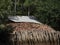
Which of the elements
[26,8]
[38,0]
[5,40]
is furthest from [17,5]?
[5,40]

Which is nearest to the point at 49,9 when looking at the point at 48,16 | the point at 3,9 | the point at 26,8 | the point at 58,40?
the point at 48,16

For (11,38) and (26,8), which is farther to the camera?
(26,8)

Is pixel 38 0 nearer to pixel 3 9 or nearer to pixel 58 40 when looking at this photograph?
pixel 3 9

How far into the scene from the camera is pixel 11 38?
9.58 meters

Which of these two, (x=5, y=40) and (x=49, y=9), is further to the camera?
(x=49, y=9)

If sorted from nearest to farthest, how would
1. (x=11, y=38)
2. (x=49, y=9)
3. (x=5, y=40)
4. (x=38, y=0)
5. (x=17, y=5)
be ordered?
(x=11, y=38) → (x=5, y=40) → (x=49, y=9) → (x=38, y=0) → (x=17, y=5)

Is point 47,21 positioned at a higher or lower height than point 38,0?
lower

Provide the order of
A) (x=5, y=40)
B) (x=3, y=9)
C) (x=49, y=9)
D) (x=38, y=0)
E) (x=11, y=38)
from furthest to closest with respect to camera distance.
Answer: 1. (x=38, y=0)
2. (x=49, y=9)
3. (x=3, y=9)
4. (x=5, y=40)
5. (x=11, y=38)

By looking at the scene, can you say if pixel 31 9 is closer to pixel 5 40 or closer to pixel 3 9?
pixel 3 9

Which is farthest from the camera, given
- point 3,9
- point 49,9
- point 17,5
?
point 17,5

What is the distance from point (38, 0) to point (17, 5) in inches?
362

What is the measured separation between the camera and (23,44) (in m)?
9.80

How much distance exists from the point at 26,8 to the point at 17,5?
135cm

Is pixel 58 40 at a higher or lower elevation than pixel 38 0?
lower
